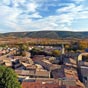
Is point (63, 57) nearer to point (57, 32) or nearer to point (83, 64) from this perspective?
point (83, 64)

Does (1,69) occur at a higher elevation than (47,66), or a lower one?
higher

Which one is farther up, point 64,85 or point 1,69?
point 1,69

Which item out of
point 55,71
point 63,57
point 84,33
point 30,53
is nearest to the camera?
point 55,71

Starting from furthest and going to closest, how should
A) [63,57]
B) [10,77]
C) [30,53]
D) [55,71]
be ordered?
1. [30,53]
2. [63,57]
3. [55,71]
4. [10,77]

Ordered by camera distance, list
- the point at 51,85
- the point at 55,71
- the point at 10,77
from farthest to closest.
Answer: the point at 55,71 < the point at 51,85 < the point at 10,77

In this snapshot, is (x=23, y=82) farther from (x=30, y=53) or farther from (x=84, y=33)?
(x=84, y=33)

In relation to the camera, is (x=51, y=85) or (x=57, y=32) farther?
(x=57, y=32)

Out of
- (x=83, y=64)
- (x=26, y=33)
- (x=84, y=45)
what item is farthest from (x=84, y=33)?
(x=83, y=64)

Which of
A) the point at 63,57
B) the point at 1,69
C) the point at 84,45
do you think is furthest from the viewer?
the point at 84,45

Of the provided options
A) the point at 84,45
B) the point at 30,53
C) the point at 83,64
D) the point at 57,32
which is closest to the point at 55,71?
the point at 83,64
